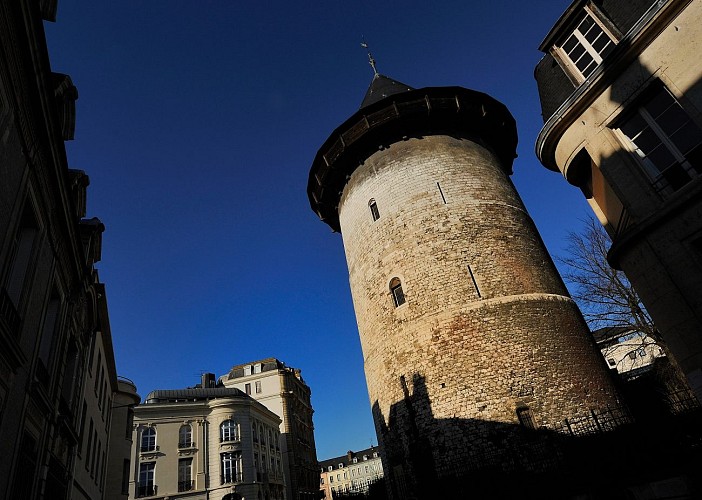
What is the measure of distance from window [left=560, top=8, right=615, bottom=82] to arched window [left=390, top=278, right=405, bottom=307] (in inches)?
313

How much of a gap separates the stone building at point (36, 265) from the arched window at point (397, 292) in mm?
9169

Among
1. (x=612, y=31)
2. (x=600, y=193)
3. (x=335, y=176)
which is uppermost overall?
(x=335, y=176)

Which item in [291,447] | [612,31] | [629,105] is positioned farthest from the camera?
[291,447]

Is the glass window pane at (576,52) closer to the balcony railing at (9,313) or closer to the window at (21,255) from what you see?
the window at (21,255)

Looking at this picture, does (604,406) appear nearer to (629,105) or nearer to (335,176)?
(629,105)

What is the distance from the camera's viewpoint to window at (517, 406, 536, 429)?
10.9m

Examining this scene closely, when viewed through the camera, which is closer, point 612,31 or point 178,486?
point 612,31

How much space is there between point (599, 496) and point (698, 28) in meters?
8.76

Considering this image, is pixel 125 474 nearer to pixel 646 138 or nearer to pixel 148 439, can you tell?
pixel 148 439

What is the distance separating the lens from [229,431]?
32781 millimetres

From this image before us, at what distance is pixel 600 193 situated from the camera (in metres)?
9.51

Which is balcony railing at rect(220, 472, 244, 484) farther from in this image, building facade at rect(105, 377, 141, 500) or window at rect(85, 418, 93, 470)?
window at rect(85, 418, 93, 470)

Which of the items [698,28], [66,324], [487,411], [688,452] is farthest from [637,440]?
[66,324]

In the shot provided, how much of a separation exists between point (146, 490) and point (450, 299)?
26739mm
